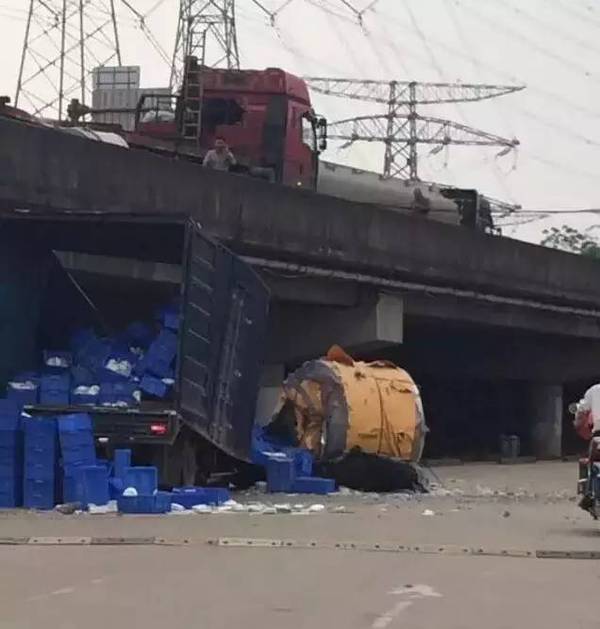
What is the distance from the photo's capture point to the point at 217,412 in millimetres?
18812

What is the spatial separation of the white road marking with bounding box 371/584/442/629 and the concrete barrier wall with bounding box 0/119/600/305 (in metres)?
9.72

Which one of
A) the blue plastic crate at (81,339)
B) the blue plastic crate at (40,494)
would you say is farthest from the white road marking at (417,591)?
the blue plastic crate at (81,339)

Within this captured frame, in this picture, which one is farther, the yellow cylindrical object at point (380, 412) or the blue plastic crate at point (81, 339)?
the yellow cylindrical object at point (380, 412)

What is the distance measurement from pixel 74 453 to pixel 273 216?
950cm

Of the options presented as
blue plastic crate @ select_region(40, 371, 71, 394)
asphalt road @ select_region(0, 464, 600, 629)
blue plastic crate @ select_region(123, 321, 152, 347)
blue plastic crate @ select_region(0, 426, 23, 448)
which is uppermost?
blue plastic crate @ select_region(123, 321, 152, 347)

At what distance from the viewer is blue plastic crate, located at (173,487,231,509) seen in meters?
16.9

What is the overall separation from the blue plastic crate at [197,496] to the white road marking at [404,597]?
6.76 meters

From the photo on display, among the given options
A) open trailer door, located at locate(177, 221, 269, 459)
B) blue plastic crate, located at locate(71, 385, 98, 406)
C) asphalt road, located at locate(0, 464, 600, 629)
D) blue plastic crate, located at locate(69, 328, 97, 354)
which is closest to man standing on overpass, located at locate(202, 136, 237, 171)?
open trailer door, located at locate(177, 221, 269, 459)

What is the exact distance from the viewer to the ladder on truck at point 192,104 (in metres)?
30.3

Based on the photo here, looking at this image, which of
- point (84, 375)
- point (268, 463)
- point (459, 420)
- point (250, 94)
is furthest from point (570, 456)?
point (84, 375)

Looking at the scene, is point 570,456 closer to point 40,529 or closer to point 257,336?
point 257,336

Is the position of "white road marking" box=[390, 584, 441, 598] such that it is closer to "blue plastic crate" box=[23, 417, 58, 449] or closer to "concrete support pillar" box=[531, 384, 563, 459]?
"blue plastic crate" box=[23, 417, 58, 449]

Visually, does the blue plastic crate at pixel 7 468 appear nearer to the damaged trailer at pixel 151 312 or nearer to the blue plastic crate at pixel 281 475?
the damaged trailer at pixel 151 312

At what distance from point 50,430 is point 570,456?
26.5 m
